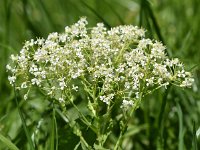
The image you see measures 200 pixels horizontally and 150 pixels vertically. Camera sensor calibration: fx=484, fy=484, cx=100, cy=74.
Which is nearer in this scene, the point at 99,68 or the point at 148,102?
the point at 99,68

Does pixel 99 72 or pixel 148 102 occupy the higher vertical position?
pixel 148 102

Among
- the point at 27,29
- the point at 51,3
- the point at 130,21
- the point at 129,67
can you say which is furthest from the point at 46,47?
the point at 51,3

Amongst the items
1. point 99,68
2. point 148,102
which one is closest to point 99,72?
point 99,68

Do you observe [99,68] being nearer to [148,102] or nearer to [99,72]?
[99,72]

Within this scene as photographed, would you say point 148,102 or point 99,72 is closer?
point 99,72

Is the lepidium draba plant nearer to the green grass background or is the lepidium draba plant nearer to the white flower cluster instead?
the white flower cluster

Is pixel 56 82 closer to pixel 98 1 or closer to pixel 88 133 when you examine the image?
pixel 88 133

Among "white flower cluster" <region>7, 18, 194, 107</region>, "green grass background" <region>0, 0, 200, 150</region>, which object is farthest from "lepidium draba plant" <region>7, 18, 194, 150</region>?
"green grass background" <region>0, 0, 200, 150</region>

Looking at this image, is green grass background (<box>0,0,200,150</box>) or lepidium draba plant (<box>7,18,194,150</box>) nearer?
lepidium draba plant (<box>7,18,194,150</box>)

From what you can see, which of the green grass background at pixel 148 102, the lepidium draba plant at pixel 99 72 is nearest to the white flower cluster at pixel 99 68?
the lepidium draba plant at pixel 99 72
